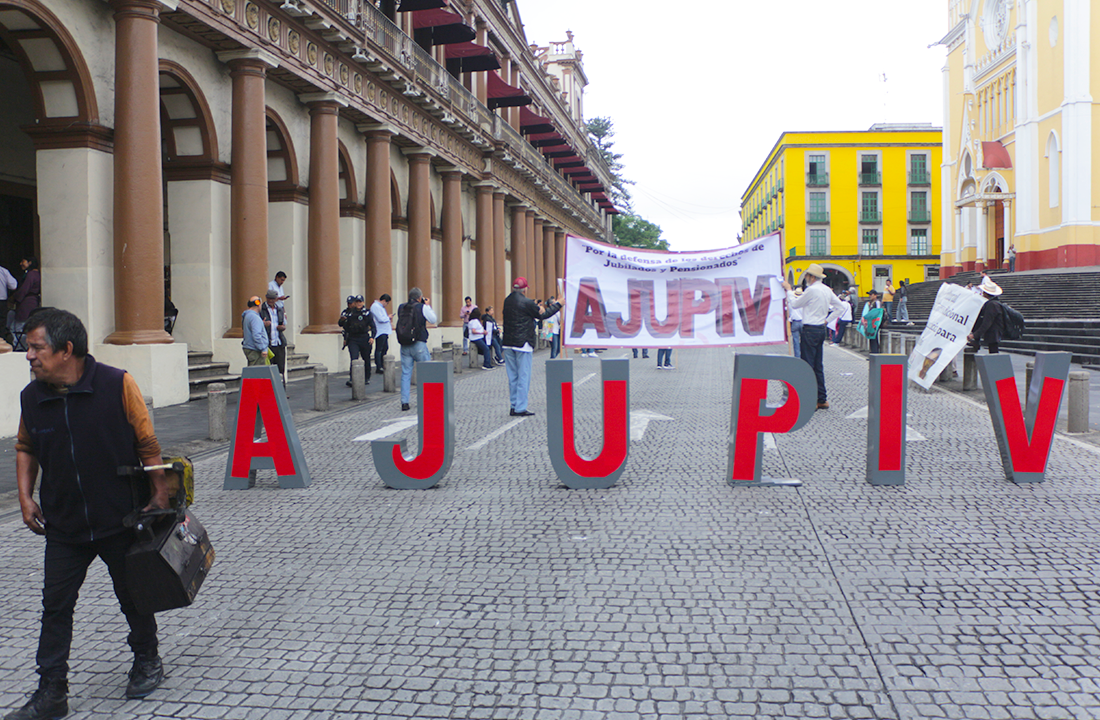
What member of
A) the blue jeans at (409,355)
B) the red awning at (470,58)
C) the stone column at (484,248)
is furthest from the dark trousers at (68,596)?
the stone column at (484,248)

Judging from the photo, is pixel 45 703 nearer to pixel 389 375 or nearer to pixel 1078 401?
pixel 1078 401

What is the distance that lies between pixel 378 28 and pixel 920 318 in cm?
3094

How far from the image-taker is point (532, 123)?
4375cm

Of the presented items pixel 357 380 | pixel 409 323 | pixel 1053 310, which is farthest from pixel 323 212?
pixel 1053 310

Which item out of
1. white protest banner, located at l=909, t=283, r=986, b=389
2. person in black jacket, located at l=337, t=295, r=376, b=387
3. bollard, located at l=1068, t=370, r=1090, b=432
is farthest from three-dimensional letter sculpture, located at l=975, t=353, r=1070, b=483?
person in black jacket, located at l=337, t=295, r=376, b=387

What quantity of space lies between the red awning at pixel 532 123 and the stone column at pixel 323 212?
22691 mm

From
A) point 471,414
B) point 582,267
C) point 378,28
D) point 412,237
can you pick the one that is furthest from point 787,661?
point 412,237

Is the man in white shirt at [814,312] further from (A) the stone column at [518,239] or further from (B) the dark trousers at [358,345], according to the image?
(A) the stone column at [518,239]

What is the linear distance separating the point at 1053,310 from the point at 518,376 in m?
24.3

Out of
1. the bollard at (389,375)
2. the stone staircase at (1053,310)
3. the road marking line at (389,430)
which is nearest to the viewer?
the road marking line at (389,430)

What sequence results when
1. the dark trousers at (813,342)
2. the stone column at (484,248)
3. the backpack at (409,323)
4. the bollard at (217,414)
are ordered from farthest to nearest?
the stone column at (484,248), the backpack at (409,323), the dark trousers at (813,342), the bollard at (217,414)

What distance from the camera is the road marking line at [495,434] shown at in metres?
10.2

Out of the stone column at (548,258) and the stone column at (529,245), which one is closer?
the stone column at (529,245)

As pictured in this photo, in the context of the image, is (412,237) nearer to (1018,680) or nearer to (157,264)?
(157,264)
